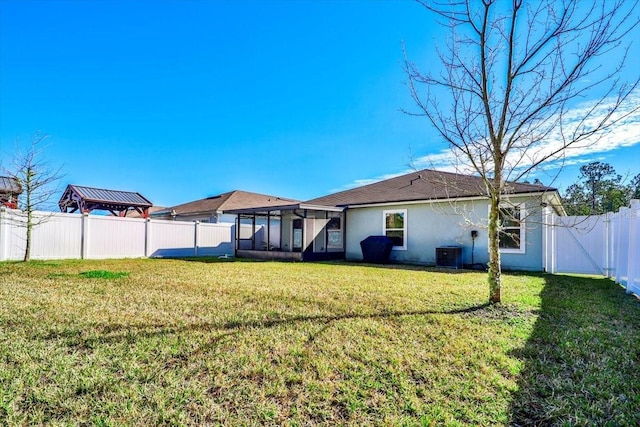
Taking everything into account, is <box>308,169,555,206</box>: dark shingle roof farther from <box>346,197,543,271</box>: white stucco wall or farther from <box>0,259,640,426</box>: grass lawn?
<box>0,259,640,426</box>: grass lawn

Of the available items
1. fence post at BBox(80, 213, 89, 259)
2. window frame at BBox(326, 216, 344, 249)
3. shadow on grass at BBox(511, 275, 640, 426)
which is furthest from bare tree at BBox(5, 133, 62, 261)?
shadow on grass at BBox(511, 275, 640, 426)

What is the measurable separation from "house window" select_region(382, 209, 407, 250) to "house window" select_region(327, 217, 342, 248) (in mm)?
2220

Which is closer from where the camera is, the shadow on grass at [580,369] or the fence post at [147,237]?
the shadow on grass at [580,369]

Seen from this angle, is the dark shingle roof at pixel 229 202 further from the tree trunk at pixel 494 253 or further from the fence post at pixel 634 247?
the fence post at pixel 634 247

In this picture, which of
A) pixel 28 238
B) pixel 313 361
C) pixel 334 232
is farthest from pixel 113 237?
pixel 313 361

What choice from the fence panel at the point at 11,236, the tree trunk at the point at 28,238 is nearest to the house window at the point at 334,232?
the tree trunk at the point at 28,238

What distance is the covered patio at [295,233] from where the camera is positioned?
1410 cm

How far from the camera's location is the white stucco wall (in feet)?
34.6

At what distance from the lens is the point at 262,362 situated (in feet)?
9.78

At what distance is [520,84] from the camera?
529 centimetres

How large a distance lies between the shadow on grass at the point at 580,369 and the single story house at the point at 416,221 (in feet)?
17.0

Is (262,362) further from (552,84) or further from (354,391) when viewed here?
(552,84)

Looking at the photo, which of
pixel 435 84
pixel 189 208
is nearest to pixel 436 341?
pixel 435 84

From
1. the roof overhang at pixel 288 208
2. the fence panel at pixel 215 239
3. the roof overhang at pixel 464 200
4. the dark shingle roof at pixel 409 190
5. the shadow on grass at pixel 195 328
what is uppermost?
the dark shingle roof at pixel 409 190
